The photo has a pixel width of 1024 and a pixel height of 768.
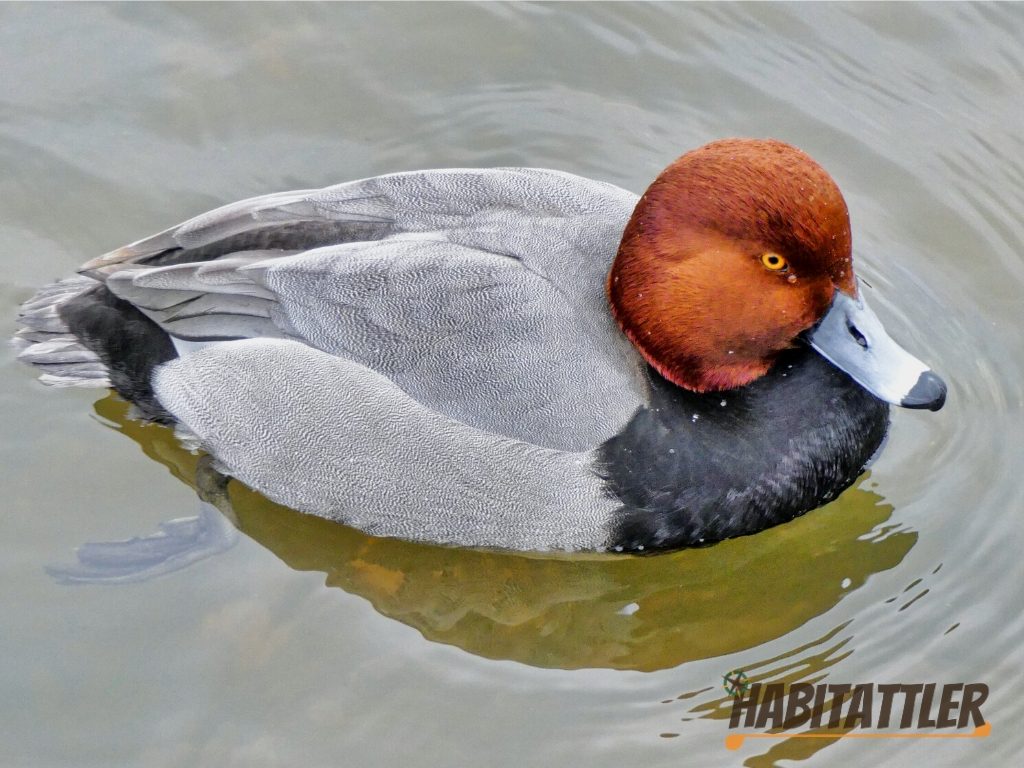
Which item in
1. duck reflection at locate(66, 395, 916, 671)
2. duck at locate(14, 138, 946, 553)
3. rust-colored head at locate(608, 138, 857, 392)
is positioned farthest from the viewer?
duck reflection at locate(66, 395, 916, 671)

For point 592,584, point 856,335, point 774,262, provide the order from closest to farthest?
point 774,262 → point 856,335 → point 592,584

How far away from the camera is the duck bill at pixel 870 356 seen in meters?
4.43

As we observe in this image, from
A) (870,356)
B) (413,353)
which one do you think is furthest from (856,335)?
(413,353)

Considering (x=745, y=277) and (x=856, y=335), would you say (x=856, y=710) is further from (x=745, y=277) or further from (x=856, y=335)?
(x=745, y=277)

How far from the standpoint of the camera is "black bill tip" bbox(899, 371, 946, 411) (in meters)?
4.40

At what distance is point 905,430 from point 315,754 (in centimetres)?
271

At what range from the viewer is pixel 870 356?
4.48m

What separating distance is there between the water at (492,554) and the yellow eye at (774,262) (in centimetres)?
125

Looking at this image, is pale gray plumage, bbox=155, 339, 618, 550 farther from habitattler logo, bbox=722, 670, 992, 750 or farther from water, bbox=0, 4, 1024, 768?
habitattler logo, bbox=722, 670, 992, 750

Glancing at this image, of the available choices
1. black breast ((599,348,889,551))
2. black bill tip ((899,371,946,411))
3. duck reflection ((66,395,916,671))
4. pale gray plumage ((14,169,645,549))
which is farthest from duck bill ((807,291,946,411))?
duck reflection ((66,395,916,671))

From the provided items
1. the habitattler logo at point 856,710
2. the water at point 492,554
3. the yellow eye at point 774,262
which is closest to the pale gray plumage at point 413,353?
the water at point 492,554

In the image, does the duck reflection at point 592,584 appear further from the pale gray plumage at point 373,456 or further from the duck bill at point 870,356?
the duck bill at point 870,356

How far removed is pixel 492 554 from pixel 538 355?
0.95m

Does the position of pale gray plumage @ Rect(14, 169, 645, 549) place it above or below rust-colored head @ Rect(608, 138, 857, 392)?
below
